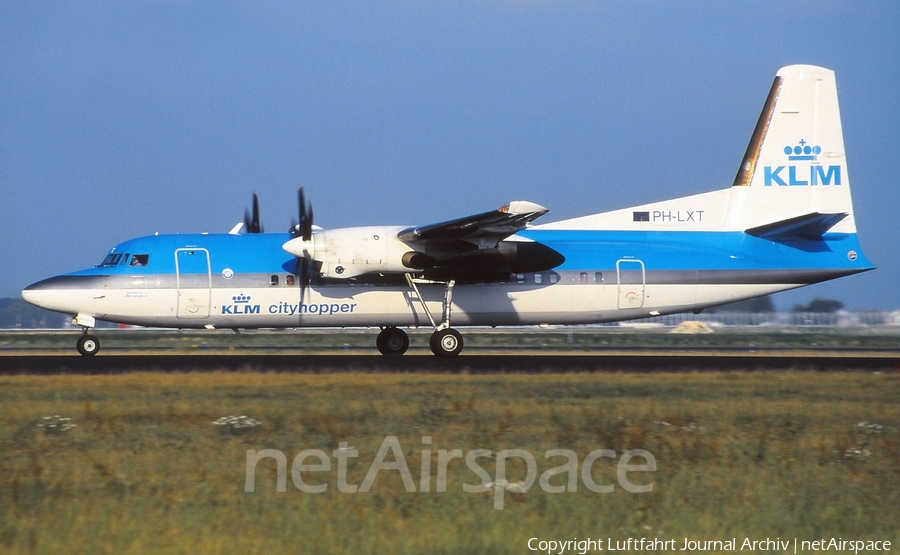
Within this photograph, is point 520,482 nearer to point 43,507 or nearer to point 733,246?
point 43,507

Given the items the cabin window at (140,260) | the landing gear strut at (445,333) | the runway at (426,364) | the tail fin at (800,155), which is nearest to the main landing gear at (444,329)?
the landing gear strut at (445,333)

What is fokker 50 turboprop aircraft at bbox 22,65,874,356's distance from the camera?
2142 cm

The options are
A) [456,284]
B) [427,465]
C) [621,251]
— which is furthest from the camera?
[621,251]

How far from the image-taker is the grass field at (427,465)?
7.57 m

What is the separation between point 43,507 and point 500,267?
14.8 m

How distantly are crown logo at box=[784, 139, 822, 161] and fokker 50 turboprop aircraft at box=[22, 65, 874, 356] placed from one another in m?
0.03

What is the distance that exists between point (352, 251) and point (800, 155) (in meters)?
11.8

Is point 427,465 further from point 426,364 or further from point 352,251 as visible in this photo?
point 352,251

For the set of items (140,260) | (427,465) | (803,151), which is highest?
(803,151)

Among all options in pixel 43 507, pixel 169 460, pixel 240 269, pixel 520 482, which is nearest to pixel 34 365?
pixel 240 269

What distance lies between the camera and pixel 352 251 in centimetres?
2111

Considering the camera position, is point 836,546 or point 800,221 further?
point 800,221

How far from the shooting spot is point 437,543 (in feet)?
23.8

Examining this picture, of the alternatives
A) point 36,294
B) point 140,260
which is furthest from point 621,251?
point 36,294
